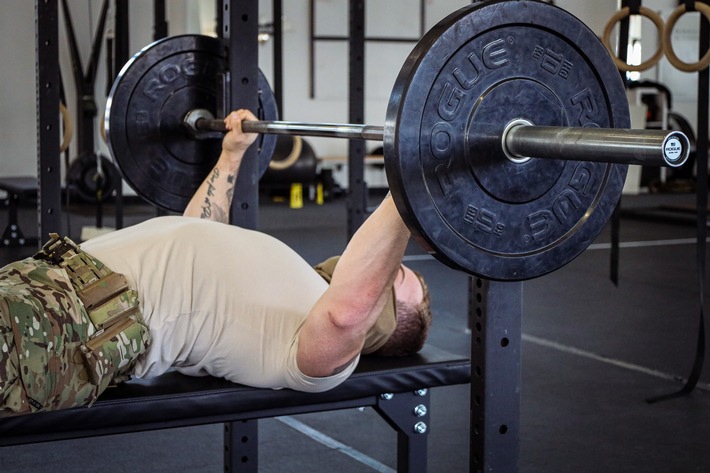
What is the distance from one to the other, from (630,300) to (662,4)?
26.1ft

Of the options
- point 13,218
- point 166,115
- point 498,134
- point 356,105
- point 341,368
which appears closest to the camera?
point 498,134

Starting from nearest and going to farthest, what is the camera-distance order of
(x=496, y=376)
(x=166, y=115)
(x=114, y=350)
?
(x=496, y=376), (x=114, y=350), (x=166, y=115)

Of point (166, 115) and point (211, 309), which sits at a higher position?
point (166, 115)

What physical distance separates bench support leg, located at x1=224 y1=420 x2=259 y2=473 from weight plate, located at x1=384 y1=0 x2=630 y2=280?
117 centimetres

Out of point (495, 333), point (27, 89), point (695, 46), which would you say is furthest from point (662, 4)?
point (495, 333)


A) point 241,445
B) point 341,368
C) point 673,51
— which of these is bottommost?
point 241,445

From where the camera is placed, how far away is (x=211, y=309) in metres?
1.82

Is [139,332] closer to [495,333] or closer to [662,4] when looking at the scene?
[495,333]

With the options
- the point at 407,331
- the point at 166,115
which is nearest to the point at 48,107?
the point at 166,115

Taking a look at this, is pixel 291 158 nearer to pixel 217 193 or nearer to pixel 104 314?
pixel 217 193

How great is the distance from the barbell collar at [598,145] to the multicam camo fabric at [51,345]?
2.68ft

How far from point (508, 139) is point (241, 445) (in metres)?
1.28

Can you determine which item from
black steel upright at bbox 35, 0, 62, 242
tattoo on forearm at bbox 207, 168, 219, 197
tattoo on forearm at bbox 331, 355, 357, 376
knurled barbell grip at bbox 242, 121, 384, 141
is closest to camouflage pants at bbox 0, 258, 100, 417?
tattoo on forearm at bbox 331, 355, 357, 376

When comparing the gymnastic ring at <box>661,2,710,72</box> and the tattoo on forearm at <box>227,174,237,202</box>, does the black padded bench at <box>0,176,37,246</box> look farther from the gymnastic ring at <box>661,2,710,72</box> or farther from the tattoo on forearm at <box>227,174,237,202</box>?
the gymnastic ring at <box>661,2,710,72</box>
